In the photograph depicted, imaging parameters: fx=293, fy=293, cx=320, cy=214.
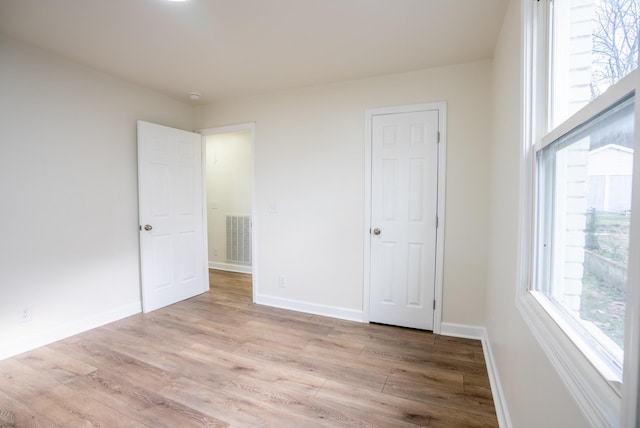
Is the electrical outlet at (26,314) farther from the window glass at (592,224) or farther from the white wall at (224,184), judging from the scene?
the window glass at (592,224)

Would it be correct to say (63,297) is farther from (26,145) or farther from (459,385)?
(459,385)

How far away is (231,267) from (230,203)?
112cm

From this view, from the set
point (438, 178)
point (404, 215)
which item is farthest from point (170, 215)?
point (438, 178)

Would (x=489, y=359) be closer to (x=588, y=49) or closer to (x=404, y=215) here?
(x=404, y=215)

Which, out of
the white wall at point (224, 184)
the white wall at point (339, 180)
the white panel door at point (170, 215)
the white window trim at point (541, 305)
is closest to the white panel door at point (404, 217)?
the white wall at point (339, 180)

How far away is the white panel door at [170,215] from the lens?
321cm

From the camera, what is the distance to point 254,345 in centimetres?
254

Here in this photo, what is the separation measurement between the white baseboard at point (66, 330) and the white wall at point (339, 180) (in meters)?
1.42

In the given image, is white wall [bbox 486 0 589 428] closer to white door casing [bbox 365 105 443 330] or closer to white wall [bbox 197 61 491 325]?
white wall [bbox 197 61 491 325]

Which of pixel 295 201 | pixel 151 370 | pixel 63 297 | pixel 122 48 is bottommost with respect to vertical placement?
pixel 151 370

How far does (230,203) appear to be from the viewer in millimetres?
5117

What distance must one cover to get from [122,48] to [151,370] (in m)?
2.54

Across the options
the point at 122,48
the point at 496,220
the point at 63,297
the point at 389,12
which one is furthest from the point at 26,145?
the point at 496,220

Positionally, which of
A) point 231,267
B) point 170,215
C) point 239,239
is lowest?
point 231,267
